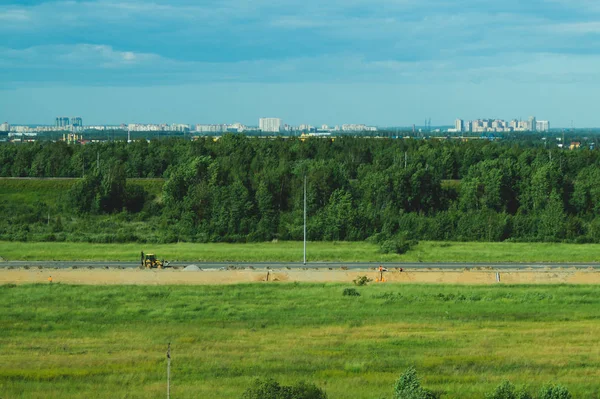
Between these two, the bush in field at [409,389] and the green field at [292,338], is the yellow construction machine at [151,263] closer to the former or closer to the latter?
the green field at [292,338]

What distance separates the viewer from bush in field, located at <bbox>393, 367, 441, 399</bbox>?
57.1 feet

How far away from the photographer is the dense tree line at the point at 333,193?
61000mm

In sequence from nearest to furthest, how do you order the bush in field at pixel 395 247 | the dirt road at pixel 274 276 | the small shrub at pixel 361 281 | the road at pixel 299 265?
the small shrub at pixel 361 281, the dirt road at pixel 274 276, the road at pixel 299 265, the bush in field at pixel 395 247

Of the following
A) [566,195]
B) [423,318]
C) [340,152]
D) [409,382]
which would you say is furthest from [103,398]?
[340,152]

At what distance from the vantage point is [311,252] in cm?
5166

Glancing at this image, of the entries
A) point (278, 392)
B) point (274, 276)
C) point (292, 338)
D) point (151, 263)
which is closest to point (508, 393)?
point (278, 392)

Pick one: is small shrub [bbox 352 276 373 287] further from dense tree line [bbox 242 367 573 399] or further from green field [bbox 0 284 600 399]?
dense tree line [bbox 242 367 573 399]

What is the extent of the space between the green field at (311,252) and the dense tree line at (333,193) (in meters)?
3.24

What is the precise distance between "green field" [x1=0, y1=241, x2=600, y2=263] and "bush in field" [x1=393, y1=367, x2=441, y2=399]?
29.6 meters

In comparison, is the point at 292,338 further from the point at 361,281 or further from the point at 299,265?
the point at 299,265

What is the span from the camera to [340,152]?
99.4m

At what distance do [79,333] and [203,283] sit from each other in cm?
1184

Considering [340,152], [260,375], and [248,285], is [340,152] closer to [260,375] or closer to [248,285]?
[248,285]

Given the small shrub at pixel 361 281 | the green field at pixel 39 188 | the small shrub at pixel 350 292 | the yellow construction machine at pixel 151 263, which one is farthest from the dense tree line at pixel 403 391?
the green field at pixel 39 188
